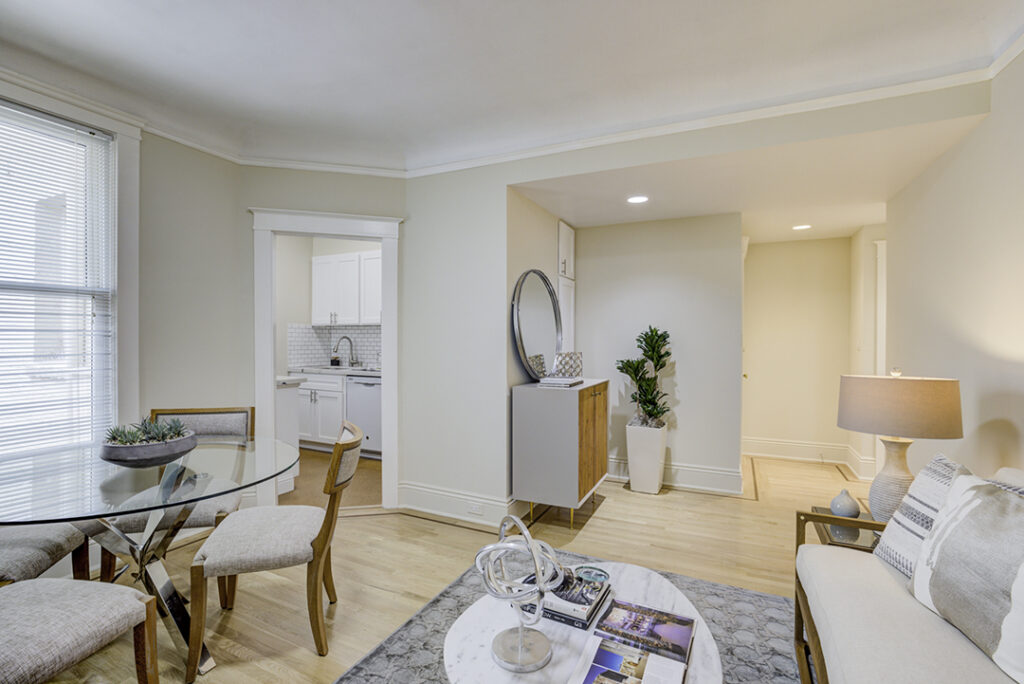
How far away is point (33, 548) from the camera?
A: 71.9 inches

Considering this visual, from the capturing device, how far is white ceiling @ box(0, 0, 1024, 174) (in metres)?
2.01

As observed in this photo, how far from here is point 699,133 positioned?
2.76 meters

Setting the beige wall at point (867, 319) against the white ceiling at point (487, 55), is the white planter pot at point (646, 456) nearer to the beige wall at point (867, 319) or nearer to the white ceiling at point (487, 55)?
the beige wall at point (867, 319)

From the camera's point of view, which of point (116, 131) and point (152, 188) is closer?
point (116, 131)

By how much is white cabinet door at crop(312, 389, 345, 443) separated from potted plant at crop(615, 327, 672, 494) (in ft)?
10.3

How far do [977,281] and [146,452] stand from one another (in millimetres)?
3866

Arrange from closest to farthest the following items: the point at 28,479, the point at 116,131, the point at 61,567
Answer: the point at 28,479 < the point at 61,567 < the point at 116,131

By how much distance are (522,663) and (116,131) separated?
3306mm

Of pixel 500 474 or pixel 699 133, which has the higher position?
pixel 699 133

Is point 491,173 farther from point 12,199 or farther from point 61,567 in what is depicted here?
point 61,567

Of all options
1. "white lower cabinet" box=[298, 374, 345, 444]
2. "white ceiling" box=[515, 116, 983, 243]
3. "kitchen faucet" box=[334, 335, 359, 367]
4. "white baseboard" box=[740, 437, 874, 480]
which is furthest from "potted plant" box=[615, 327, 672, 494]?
"kitchen faucet" box=[334, 335, 359, 367]

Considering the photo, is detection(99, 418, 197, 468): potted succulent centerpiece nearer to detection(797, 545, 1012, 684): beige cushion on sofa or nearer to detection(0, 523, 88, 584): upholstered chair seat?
detection(0, 523, 88, 584): upholstered chair seat

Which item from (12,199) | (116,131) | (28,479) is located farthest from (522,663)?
(116,131)

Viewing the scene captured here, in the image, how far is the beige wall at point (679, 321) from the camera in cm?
407
